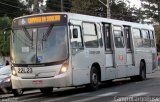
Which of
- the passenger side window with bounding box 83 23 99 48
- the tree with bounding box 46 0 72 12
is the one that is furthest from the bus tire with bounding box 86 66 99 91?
the tree with bounding box 46 0 72 12

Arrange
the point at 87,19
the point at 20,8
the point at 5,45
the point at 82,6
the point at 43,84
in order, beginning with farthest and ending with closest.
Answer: the point at 20,8 < the point at 82,6 < the point at 5,45 < the point at 87,19 < the point at 43,84

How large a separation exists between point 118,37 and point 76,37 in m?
4.60

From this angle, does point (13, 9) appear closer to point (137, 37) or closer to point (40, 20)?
point (137, 37)

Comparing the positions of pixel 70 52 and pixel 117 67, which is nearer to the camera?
pixel 70 52

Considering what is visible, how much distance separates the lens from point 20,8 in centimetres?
7062

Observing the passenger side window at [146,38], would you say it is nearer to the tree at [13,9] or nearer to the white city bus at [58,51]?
the white city bus at [58,51]

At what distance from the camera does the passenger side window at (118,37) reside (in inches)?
846

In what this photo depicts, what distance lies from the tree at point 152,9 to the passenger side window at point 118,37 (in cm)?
7139

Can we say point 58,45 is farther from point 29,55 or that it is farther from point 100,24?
point 100,24

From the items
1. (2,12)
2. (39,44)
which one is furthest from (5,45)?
(39,44)

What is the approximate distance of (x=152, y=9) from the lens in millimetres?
93125

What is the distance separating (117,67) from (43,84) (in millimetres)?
5330

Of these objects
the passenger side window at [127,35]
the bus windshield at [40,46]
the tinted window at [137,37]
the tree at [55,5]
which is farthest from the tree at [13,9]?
the bus windshield at [40,46]

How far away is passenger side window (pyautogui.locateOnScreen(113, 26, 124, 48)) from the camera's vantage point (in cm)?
2150
